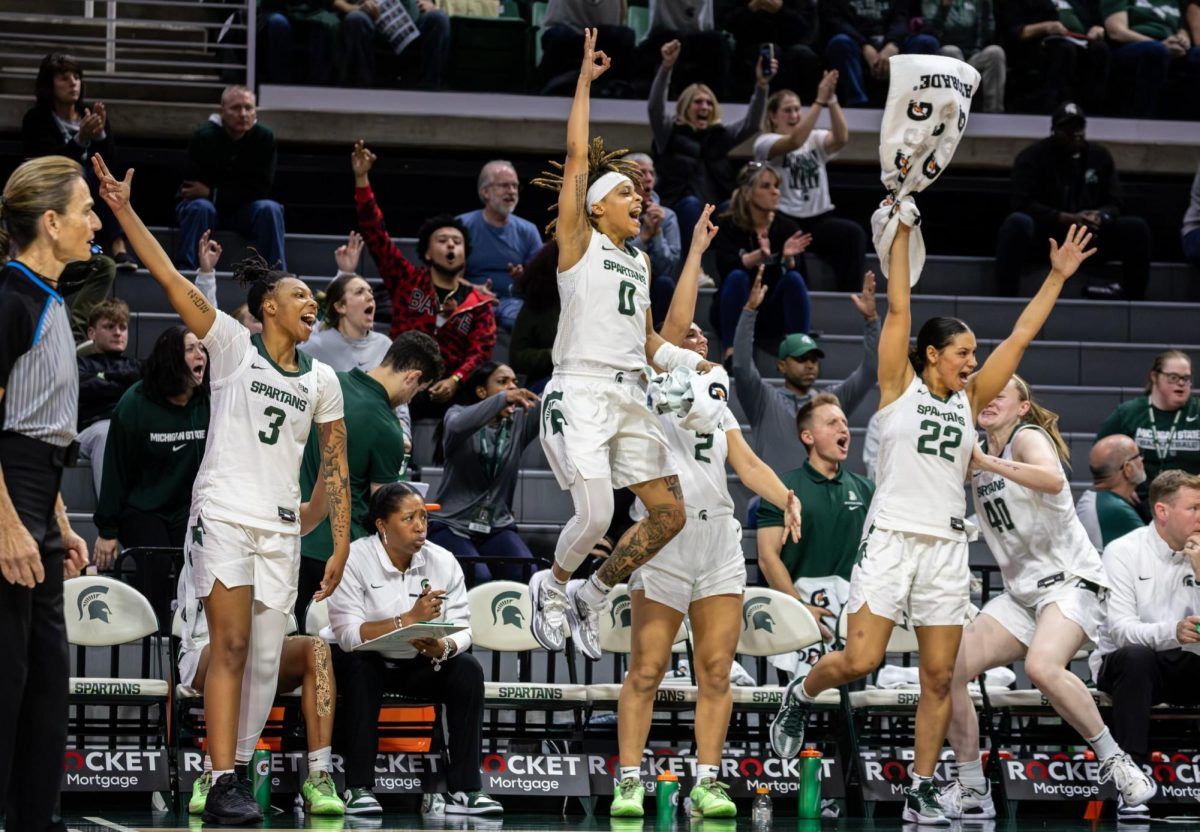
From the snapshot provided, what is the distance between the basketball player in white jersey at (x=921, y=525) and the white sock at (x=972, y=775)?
0.40 metres

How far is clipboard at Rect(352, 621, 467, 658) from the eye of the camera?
7.05 m

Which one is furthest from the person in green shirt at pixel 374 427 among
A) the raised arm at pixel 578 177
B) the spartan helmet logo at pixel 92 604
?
the raised arm at pixel 578 177

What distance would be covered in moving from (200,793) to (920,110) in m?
4.00

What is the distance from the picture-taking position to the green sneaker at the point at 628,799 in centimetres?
701

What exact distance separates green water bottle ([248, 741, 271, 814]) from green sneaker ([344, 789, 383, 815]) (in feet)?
1.08

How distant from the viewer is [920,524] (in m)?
6.95

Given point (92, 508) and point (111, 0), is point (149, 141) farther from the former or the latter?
point (92, 508)

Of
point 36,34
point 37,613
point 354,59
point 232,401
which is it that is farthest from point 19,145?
point 37,613

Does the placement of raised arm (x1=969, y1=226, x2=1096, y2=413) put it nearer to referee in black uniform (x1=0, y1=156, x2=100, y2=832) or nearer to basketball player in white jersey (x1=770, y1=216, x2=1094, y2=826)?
basketball player in white jersey (x1=770, y1=216, x2=1094, y2=826)

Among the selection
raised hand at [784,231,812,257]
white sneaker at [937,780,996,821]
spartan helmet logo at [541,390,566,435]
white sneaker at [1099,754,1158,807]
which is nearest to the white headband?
spartan helmet logo at [541,390,566,435]

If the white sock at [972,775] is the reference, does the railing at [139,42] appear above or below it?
above

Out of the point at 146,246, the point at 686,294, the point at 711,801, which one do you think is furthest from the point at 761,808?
the point at 146,246

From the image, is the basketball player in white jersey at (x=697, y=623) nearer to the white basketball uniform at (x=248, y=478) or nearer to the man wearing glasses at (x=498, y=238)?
the white basketball uniform at (x=248, y=478)

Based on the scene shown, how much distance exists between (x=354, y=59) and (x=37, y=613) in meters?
9.68
